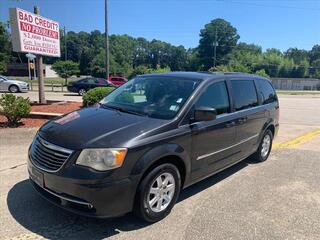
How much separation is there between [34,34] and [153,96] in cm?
954

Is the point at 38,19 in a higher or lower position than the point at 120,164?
higher

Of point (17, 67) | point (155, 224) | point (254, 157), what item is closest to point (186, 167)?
point (155, 224)

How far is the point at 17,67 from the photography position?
290 feet

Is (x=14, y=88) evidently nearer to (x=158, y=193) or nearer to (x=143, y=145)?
(x=158, y=193)

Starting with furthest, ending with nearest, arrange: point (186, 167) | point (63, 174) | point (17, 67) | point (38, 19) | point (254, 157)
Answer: point (17, 67) → point (38, 19) → point (254, 157) → point (186, 167) → point (63, 174)

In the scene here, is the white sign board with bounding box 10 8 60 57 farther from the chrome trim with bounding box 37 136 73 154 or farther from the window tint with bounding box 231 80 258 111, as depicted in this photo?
the chrome trim with bounding box 37 136 73 154

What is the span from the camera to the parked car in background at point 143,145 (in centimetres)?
349

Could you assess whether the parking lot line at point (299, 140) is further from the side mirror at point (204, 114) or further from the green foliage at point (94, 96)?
the green foliage at point (94, 96)

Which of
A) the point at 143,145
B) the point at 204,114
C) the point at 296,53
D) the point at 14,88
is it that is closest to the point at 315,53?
the point at 296,53

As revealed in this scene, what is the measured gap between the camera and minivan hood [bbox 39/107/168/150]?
3625 mm

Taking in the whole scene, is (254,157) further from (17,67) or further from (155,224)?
(17,67)

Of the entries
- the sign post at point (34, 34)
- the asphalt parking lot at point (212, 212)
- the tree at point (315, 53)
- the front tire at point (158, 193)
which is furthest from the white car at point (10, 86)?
the tree at point (315, 53)

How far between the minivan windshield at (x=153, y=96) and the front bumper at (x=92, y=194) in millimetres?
1137

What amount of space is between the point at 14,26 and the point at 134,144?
32.7 feet
